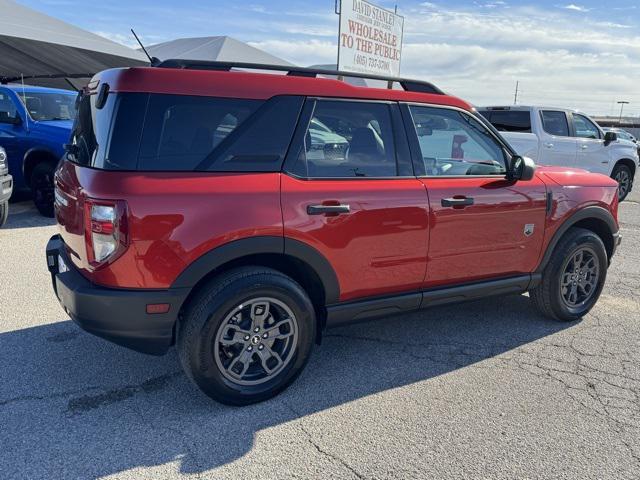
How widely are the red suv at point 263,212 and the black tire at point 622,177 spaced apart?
30.2 ft

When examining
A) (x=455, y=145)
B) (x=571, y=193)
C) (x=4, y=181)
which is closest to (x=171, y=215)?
(x=455, y=145)

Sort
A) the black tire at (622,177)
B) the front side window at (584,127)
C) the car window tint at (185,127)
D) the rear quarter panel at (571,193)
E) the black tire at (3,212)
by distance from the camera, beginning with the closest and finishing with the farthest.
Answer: the car window tint at (185,127), the rear quarter panel at (571,193), the black tire at (3,212), the front side window at (584,127), the black tire at (622,177)

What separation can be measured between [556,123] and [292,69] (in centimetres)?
880

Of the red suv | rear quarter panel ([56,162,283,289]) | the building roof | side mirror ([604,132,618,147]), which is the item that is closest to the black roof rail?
the red suv

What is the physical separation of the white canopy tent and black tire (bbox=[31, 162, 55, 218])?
5.97 metres

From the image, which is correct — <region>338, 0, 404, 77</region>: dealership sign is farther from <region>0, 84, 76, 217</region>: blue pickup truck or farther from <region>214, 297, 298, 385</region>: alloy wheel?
<region>214, 297, 298, 385</region>: alloy wheel

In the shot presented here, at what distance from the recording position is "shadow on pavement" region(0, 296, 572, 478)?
2.56 meters

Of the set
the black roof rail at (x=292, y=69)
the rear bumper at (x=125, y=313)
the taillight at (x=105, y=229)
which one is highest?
the black roof rail at (x=292, y=69)

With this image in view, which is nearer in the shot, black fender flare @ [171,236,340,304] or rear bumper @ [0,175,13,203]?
black fender flare @ [171,236,340,304]

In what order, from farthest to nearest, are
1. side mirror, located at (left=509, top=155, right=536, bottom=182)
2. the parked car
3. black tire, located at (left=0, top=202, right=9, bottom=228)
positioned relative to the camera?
black tire, located at (left=0, top=202, right=9, bottom=228)
the parked car
side mirror, located at (left=509, top=155, right=536, bottom=182)

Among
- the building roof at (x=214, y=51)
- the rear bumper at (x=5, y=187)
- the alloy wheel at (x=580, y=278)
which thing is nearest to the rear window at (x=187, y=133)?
the alloy wheel at (x=580, y=278)

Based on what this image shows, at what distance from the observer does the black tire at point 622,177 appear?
37.7 feet

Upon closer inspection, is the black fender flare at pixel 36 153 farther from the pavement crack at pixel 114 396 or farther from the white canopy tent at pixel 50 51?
the white canopy tent at pixel 50 51

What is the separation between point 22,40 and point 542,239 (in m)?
16.2
